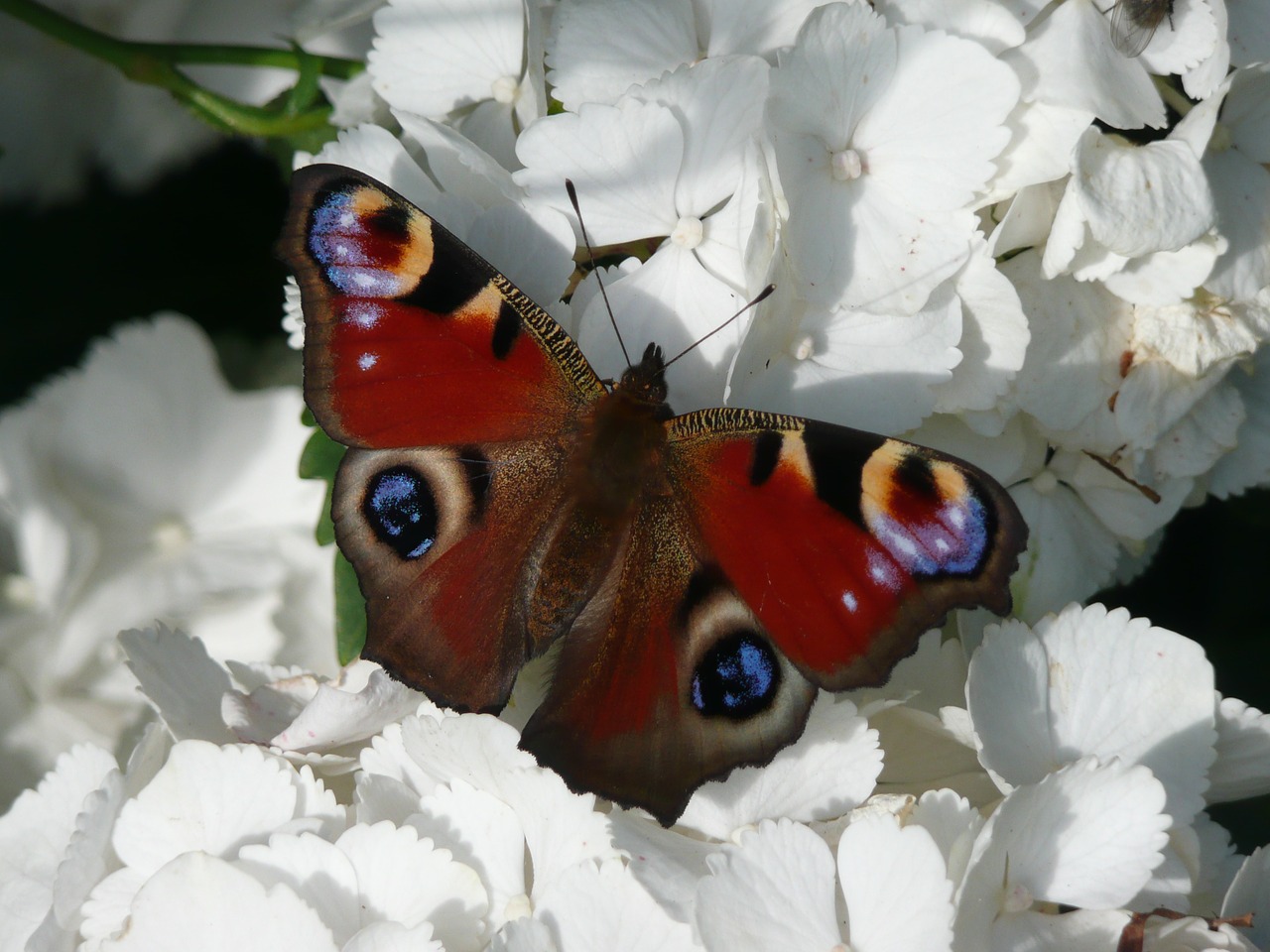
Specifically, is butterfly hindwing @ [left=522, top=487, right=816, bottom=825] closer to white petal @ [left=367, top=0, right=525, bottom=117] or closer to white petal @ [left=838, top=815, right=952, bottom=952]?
white petal @ [left=838, top=815, right=952, bottom=952]

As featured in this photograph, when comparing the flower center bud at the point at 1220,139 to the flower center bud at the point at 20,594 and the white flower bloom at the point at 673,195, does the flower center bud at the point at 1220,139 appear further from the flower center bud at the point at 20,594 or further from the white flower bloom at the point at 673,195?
the flower center bud at the point at 20,594

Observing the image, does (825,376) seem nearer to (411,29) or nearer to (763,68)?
(763,68)

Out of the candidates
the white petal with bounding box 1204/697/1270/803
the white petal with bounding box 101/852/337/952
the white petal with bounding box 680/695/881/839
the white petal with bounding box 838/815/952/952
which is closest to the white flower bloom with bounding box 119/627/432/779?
the white petal with bounding box 101/852/337/952

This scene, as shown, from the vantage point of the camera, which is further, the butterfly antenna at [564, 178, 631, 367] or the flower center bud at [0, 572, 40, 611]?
the flower center bud at [0, 572, 40, 611]

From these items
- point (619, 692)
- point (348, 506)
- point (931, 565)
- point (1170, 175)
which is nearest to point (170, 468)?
point (348, 506)

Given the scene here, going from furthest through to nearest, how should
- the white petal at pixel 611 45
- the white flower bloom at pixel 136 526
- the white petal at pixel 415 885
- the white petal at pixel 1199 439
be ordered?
the white flower bloom at pixel 136 526 → the white petal at pixel 1199 439 → the white petal at pixel 611 45 → the white petal at pixel 415 885

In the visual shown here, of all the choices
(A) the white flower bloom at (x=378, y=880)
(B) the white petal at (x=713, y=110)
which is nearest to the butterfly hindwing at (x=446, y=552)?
(A) the white flower bloom at (x=378, y=880)

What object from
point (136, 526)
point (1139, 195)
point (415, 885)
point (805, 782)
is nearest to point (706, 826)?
point (805, 782)
